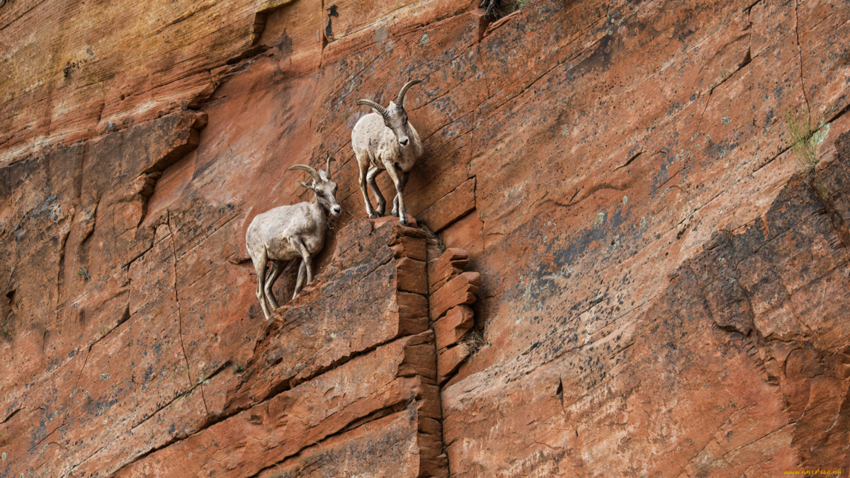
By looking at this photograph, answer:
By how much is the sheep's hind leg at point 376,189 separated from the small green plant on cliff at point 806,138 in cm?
499

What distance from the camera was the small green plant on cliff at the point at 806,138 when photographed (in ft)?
24.6

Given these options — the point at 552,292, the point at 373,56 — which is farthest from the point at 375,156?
the point at 552,292

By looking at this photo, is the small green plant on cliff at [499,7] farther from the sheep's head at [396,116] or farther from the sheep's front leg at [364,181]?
the sheep's front leg at [364,181]

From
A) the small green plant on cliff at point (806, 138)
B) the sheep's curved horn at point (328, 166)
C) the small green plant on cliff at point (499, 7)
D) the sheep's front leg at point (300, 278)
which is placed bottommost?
the small green plant on cliff at point (806, 138)

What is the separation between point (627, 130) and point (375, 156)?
3092 mm

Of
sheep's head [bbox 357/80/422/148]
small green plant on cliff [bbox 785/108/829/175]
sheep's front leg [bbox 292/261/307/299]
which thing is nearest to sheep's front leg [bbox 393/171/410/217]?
sheep's head [bbox 357/80/422/148]

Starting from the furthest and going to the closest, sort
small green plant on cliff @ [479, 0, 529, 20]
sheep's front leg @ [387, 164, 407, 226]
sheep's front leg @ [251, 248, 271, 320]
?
1. sheep's front leg @ [251, 248, 271, 320]
2. small green plant on cliff @ [479, 0, 529, 20]
3. sheep's front leg @ [387, 164, 407, 226]

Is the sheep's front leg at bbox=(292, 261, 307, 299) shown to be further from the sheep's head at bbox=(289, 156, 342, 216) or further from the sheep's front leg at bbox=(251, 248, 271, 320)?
the sheep's head at bbox=(289, 156, 342, 216)

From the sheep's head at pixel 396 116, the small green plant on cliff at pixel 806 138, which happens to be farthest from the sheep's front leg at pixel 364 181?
the small green plant on cliff at pixel 806 138

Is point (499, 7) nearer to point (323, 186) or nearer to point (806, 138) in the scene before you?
point (323, 186)

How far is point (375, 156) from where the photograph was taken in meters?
11.2

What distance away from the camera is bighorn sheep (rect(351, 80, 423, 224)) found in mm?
10625

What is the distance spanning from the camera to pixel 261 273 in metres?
12.2

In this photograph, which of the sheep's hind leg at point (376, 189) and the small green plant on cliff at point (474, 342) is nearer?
the small green plant on cliff at point (474, 342)
